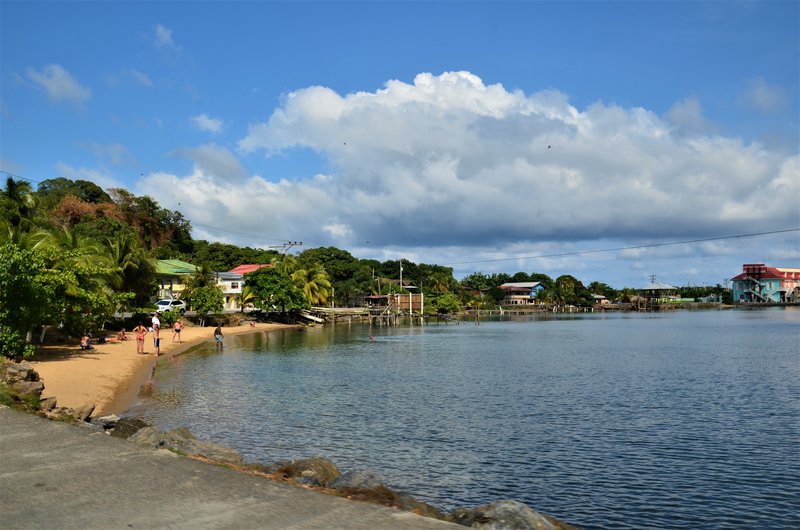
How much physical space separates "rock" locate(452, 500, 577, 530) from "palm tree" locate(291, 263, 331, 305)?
79887 millimetres

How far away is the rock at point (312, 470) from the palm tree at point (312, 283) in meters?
76.2

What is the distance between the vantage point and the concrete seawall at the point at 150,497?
23.4 ft

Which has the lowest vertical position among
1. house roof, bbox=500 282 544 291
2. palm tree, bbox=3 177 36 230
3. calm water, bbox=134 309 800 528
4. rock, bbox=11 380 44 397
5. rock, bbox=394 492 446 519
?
calm water, bbox=134 309 800 528

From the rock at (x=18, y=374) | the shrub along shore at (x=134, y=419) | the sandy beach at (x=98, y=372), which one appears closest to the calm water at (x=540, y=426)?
the sandy beach at (x=98, y=372)

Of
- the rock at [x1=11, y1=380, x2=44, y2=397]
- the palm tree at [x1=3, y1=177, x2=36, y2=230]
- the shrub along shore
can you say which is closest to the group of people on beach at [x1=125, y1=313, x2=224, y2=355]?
the shrub along shore

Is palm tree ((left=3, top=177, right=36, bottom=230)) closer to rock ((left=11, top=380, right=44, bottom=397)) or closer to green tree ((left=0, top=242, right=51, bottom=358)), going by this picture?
green tree ((left=0, top=242, right=51, bottom=358))

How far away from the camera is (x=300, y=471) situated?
1290 cm

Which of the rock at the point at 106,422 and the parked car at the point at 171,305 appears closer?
the rock at the point at 106,422

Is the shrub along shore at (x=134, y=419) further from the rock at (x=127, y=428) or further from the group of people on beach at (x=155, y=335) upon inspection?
the group of people on beach at (x=155, y=335)

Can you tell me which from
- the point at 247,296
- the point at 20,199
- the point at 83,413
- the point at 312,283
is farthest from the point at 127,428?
the point at 312,283

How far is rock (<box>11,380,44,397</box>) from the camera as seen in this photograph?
55.6 feet

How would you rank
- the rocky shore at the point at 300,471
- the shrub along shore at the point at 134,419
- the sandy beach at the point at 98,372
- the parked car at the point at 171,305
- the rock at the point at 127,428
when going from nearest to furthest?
the rocky shore at the point at 300,471
the shrub along shore at the point at 134,419
the rock at the point at 127,428
the sandy beach at the point at 98,372
the parked car at the point at 171,305

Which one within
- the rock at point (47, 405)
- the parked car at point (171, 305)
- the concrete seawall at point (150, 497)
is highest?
the parked car at point (171, 305)

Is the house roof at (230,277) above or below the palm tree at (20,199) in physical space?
below
